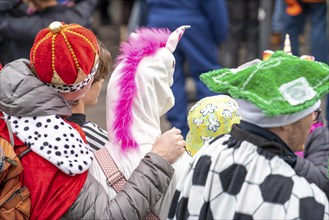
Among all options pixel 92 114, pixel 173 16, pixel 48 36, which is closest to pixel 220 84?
pixel 48 36

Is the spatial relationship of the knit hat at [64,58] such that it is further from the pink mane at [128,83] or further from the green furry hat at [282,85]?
the green furry hat at [282,85]

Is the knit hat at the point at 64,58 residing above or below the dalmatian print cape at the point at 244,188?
above

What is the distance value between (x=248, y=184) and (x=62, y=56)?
84cm

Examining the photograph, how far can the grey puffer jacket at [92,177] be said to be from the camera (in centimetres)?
263

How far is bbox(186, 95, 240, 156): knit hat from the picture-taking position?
2.99 metres

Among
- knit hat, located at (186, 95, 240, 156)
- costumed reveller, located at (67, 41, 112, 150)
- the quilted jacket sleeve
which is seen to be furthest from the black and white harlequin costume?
costumed reveller, located at (67, 41, 112, 150)

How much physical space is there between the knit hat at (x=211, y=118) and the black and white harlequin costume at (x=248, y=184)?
0.53 m

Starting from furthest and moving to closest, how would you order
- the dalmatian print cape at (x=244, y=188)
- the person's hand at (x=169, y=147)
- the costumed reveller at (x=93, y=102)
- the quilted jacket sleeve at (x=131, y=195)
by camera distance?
the costumed reveller at (x=93, y=102), the person's hand at (x=169, y=147), the quilted jacket sleeve at (x=131, y=195), the dalmatian print cape at (x=244, y=188)

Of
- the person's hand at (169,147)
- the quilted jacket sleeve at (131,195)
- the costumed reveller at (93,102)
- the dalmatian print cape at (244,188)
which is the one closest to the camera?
the dalmatian print cape at (244,188)

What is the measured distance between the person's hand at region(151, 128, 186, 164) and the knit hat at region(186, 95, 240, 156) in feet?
0.82

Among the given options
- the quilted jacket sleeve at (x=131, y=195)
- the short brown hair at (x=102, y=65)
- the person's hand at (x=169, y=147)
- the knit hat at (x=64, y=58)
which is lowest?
the quilted jacket sleeve at (x=131, y=195)

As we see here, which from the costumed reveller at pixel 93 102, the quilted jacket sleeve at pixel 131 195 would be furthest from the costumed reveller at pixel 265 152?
the costumed reveller at pixel 93 102

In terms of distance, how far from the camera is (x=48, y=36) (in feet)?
9.07

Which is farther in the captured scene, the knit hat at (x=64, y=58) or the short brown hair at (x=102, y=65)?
the short brown hair at (x=102, y=65)
